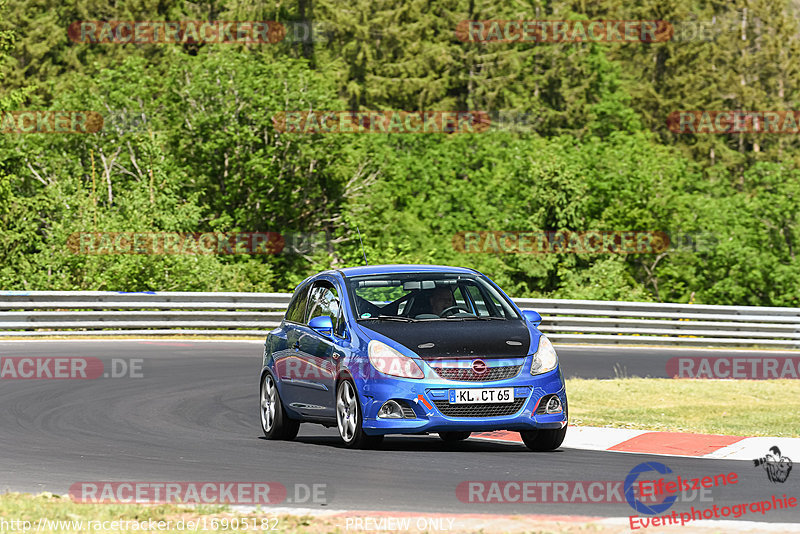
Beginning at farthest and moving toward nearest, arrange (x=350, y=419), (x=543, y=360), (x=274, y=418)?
(x=274, y=418)
(x=350, y=419)
(x=543, y=360)

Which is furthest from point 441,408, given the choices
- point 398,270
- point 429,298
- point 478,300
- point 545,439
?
point 398,270

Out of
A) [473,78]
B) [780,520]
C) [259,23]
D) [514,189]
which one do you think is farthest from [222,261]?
[780,520]

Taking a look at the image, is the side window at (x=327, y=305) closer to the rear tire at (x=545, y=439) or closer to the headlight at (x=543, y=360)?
the headlight at (x=543, y=360)

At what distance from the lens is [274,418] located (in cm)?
1180

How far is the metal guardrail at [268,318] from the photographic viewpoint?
24781mm

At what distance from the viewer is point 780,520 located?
7.09 metres

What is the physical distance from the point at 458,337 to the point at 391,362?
603 mm

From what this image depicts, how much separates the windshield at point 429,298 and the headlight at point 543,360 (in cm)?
66

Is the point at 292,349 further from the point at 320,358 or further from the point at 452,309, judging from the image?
the point at 452,309

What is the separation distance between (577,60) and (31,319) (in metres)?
49.3

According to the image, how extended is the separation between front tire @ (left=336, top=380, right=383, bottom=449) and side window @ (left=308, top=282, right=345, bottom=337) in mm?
553

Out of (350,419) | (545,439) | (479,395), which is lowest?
(545,439)

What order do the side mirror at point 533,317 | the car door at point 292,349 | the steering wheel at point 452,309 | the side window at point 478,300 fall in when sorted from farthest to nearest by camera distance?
the car door at point 292,349 < the side window at point 478,300 < the steering wheel at point 452,309 < the side mirror at point 533,317

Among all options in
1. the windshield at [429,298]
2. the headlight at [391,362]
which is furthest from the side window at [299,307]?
the headlight at [391,362]
